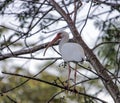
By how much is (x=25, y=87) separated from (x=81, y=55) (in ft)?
23.7

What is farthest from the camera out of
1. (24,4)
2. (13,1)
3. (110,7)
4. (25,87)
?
(25,87)

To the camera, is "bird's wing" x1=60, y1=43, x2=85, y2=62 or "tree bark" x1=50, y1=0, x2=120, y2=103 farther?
"tree bark" x1=50, y1=0, x2=120, y2=103

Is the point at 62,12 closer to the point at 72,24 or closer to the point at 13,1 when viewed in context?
the point at 72,24

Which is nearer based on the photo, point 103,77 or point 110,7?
point 103,77

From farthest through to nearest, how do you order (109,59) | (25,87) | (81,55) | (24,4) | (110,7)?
(25,87) < (109,59) < (110,7) < (24,4) < (81,55)

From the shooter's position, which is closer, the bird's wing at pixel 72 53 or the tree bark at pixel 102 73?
the bird's wing at pixel 72 53

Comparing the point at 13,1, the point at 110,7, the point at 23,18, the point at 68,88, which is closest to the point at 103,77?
the point at 68,88

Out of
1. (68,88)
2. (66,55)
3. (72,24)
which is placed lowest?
(68,88)

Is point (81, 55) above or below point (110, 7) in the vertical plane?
below

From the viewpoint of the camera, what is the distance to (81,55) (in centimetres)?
180

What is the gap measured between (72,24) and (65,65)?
290 millimetres

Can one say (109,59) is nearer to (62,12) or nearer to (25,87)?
(62,12)

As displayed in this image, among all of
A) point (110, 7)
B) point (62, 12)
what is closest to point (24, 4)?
point (110, 7)

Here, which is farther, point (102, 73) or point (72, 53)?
point (102, 73)
